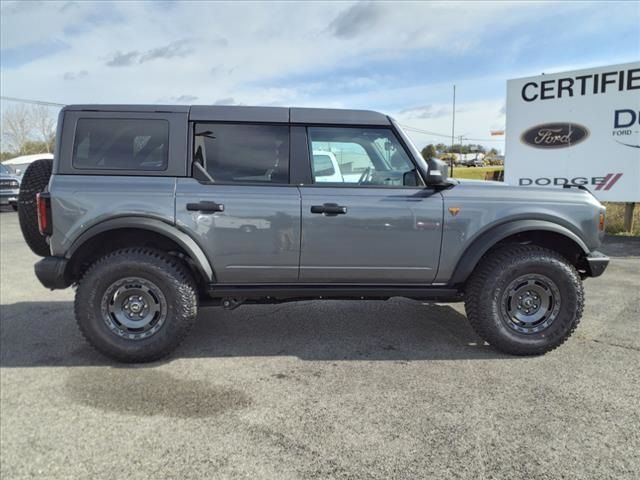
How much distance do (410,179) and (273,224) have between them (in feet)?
3.90

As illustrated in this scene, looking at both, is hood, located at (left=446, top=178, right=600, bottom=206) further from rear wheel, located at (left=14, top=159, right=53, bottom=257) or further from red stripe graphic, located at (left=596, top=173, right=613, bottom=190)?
red stripe graphic, located at (left=596, top=173, right=613, bottom=190)

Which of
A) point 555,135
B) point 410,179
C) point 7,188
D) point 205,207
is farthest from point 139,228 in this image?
point 7,188

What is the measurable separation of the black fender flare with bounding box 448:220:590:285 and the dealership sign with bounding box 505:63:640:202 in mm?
6424

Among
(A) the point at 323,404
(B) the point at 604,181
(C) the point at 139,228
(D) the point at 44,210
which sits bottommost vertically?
(A) the point at 323,404

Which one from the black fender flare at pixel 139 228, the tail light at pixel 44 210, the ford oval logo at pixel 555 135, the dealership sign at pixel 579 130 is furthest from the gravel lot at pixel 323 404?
the ford oval logo at pixel 555 135

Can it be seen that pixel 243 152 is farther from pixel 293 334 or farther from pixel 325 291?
pixel 293 334

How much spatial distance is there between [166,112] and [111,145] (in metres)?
0.50

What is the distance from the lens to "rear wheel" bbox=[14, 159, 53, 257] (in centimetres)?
374

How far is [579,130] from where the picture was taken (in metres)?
10.4

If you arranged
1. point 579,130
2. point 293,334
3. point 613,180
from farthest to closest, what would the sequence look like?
point 579,130 → point 613,180 → point 293,334

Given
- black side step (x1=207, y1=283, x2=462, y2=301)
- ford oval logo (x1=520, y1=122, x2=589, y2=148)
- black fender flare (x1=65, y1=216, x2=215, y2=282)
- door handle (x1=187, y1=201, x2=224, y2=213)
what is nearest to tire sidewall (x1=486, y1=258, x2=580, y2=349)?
black side step (x1=207, y1=283, x2=462, y2=301)

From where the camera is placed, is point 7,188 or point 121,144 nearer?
point 121,144

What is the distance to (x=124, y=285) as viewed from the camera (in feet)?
11.9

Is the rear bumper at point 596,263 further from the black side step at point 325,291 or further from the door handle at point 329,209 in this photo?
the door handle at point 329,209
